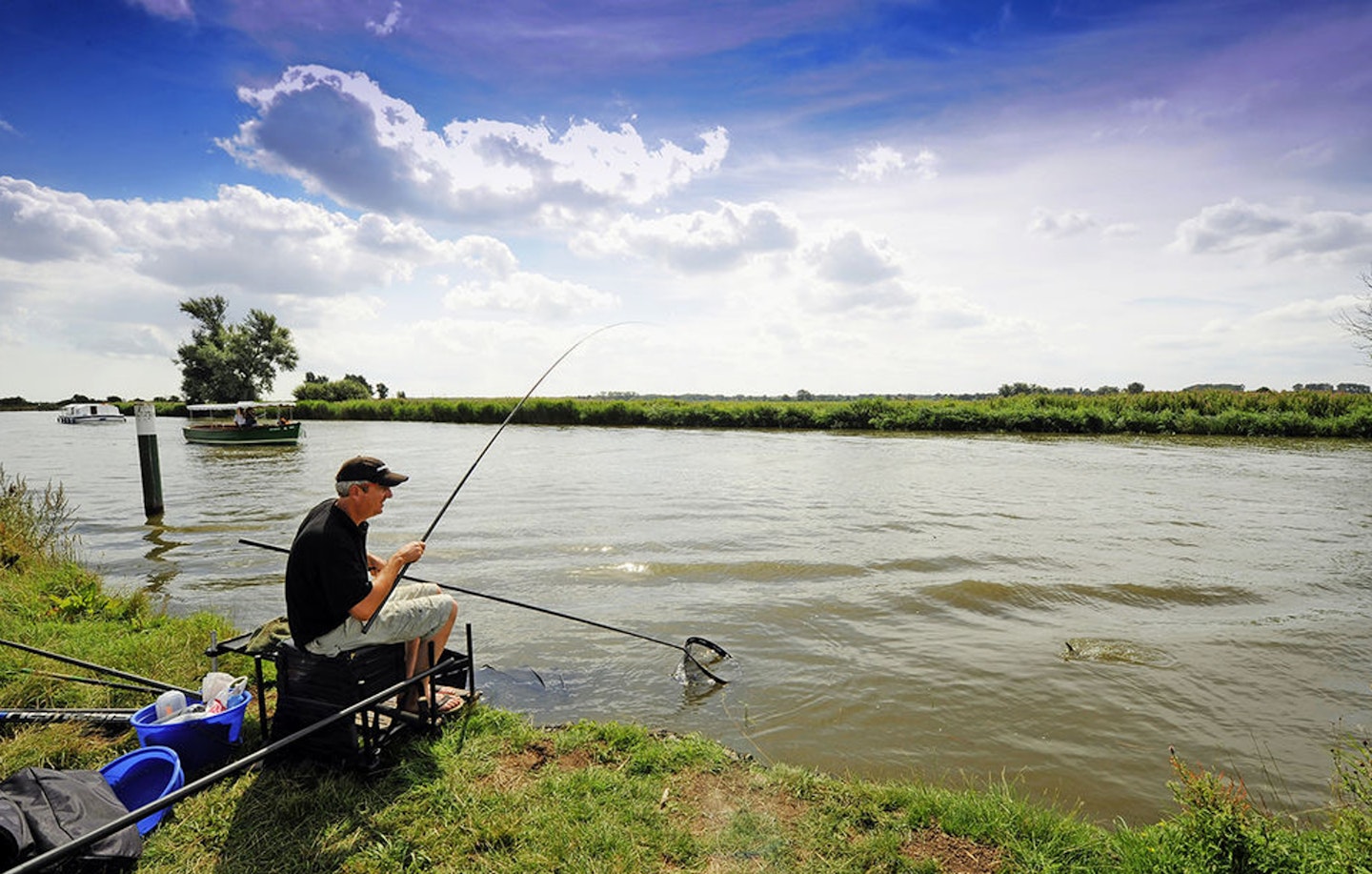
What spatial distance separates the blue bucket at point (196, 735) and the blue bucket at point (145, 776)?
16cm

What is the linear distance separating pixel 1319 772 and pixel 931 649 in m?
3.25

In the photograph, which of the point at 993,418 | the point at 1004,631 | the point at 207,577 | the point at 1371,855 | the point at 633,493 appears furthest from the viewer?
the point at 993,418

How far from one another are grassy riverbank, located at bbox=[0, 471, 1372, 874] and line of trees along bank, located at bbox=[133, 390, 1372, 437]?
38502 millimetres

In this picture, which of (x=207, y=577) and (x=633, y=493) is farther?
(x=633, y=493)

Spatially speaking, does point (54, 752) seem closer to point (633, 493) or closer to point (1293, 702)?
point (1293, 702)

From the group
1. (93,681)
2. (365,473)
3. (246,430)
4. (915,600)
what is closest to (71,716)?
(93,681)

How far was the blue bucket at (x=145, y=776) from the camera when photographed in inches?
159

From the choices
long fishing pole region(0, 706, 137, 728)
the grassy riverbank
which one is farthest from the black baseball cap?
long fishing pole region(0, 706, 137, 728)

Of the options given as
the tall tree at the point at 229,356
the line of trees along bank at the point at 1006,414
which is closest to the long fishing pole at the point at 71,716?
the line of trees along bank at the point at 1006,414

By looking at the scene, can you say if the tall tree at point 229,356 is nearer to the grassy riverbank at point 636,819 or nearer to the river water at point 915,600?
the river water at point 915,600

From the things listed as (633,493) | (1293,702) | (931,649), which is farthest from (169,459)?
(1293,702)

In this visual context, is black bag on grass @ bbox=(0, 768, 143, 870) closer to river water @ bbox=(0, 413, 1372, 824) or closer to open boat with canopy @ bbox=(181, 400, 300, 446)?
river water @ bbox=(0, 413, 1372, 824)

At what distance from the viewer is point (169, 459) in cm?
3056

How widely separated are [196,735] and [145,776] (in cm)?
35
